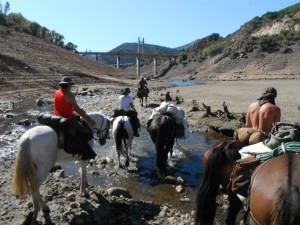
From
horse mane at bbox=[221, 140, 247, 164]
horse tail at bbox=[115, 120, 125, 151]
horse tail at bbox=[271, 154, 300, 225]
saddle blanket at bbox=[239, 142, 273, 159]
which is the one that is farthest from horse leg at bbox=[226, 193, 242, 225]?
horse tail at bbox=[115, 120, 125, 151]

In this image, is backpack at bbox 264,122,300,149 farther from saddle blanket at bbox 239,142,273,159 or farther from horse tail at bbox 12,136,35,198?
horse tail at bbox 12,136,35,198

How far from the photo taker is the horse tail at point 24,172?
229 inches

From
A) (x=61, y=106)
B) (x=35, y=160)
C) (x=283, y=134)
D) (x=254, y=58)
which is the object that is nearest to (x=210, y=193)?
(x=283, y=134)

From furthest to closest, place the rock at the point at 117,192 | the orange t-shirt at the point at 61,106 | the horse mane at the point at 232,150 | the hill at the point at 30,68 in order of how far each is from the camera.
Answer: the hill at the point at 30,68 → the rock at the point at 117,192 → the orange t-shirt at the point at 61,106 → the horse mane at the point at 232,150

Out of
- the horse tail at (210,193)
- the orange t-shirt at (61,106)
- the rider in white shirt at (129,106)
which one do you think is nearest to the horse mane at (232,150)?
the horse tail at (210,193)

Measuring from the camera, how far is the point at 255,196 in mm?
3641

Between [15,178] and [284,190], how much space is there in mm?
4309

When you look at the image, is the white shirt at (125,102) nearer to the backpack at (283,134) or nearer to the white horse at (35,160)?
the white horse at (35,160)

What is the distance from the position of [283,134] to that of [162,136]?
4957mm

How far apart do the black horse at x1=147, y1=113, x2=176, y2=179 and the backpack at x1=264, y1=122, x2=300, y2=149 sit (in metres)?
4.68

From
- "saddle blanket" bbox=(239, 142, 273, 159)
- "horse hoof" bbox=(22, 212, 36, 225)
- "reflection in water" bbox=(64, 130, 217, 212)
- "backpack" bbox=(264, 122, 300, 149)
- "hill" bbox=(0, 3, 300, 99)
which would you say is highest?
"hill" bbox=(0, 3, 300, 99)

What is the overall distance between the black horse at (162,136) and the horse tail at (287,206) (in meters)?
5.77

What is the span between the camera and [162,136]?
9.12 meters

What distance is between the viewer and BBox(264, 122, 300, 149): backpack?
421cm
